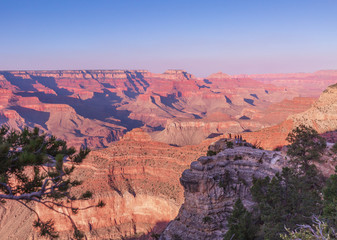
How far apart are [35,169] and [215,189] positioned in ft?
76.6

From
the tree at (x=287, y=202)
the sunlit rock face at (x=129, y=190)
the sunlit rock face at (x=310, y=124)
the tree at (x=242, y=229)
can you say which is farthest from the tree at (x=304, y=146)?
the sunlit rock face at (x=310, y=124)

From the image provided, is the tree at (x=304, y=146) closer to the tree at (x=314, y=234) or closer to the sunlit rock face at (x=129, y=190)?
the tree at (x=314, y=234)

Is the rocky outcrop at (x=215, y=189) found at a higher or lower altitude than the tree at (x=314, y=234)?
lower

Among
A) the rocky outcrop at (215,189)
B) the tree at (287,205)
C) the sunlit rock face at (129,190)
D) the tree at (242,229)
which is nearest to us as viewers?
the tree at (287,205)

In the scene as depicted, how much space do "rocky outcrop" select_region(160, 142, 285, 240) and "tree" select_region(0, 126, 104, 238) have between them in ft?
62.5

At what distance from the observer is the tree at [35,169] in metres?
10.9

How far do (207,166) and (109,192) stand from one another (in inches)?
945

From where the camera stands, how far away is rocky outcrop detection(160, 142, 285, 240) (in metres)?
28.7

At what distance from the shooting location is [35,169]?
11891mm

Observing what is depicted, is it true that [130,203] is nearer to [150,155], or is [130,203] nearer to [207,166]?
[150,155]

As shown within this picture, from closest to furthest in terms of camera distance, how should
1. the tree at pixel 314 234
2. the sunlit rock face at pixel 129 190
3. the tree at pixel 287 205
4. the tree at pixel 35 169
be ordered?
1. the tree at pixel 314 234
2. the tree at pixel 35 169
3. the tree at pixel 287 205
4. the sunlit rock face at pixel 129 190

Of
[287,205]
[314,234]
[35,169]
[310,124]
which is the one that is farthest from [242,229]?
[310,124]

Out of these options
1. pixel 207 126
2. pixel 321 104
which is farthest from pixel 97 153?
pixel 207 126

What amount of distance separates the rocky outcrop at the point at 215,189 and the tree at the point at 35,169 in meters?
19.0
